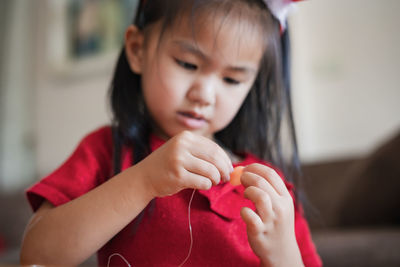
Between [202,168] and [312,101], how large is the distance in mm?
1849

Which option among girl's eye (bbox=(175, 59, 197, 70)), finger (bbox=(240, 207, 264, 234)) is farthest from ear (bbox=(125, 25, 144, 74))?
finger (bbox=(240, 207, 264, 234))

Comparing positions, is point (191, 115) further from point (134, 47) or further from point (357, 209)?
point (357, 209)

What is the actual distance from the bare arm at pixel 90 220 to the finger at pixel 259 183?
5.6 inches

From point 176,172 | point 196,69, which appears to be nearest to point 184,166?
point 176,172

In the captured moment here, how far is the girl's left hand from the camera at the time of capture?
0.56 metres

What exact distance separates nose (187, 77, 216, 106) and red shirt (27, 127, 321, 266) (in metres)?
0.16

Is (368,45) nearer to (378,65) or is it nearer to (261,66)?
(378,65)

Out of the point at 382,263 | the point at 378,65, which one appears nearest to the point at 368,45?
the point at 378,65

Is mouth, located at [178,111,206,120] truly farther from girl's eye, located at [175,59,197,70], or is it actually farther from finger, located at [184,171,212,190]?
finger, located at [184,171,212,190]

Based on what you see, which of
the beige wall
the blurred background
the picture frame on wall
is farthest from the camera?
the picture frame on wall

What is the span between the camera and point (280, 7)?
0.79 m

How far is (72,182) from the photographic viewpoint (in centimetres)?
64

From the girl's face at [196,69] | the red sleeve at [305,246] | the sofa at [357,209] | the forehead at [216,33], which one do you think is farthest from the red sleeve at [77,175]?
the sofa at [357,209]

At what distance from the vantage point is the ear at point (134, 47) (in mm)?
792
